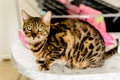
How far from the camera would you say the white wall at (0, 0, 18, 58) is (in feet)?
5.10

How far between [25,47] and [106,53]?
31 cm

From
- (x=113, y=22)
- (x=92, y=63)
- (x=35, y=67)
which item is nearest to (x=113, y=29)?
(x=113, y=22)

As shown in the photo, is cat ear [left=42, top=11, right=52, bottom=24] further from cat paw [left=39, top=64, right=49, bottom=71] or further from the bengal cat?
cat paw [left=39, top=64, right=49, bottom=71]

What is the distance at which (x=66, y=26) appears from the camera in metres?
0.79

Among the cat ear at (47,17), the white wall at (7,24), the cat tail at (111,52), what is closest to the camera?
the cat ear at (47,17)

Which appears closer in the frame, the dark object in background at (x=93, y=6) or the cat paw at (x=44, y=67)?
the cat paw at (x=44, y=67)

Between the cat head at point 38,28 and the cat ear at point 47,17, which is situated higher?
the cat ear at point 47,17

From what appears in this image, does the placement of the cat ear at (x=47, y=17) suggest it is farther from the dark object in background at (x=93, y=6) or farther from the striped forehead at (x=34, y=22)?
the dark object in background at (x=93, y=6)

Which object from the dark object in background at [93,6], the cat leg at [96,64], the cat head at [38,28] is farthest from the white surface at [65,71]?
the dark object in background at [93,6]

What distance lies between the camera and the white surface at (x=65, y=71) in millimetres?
768

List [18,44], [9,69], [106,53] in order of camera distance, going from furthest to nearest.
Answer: [9,69], [18,44], [106,53]

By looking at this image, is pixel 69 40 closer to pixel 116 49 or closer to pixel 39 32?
pixel 39 32

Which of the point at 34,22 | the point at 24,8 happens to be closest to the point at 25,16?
the point at 34,22

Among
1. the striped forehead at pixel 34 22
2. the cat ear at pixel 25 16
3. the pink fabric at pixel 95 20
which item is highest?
the cat ear at pixel 25 16
